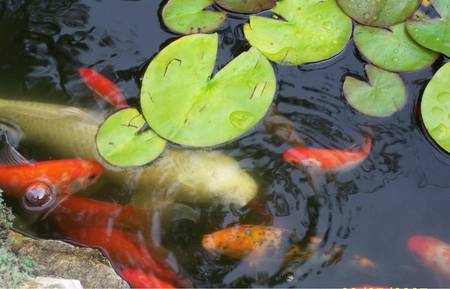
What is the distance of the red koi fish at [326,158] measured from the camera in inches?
96.3

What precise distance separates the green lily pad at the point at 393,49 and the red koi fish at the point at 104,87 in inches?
42.8

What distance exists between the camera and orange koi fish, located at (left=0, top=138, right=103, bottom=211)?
2439 mm

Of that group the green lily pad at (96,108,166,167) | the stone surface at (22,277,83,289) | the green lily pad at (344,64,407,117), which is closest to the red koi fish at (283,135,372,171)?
the green lily pad at (344,64,407,117)

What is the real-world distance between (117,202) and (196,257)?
16.2 inches

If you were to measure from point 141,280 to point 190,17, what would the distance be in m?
1.20

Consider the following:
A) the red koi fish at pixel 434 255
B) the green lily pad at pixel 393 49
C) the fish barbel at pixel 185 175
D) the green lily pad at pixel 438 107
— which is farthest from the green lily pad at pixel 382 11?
the red koi fish at pixel 434 255

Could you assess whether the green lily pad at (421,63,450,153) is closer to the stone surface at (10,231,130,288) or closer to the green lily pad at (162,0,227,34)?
the green lily pad at (162,0,227,34)

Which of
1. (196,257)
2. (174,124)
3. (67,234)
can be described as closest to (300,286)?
(196,257)

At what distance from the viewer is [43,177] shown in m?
2.46

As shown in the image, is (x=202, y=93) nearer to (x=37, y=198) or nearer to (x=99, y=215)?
(x=99, y=215)

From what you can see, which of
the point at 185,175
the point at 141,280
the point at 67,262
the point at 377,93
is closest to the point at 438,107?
the point at 377,93

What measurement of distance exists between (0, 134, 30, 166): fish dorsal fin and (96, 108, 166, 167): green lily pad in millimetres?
350

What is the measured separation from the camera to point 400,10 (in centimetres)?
262

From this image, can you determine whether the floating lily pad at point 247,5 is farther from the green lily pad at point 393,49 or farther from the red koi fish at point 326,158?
the red koi fish at point 326,158
